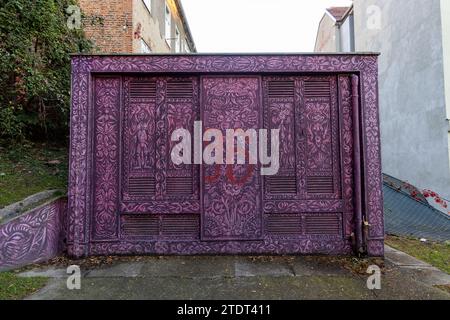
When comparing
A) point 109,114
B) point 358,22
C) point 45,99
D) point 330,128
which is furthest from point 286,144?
Result: point 358,22

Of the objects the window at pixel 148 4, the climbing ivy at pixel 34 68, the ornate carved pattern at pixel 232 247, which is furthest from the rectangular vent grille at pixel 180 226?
the window at pixel 148 4

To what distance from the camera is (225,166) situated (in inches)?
177

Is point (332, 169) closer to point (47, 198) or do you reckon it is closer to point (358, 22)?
point (47, 198)

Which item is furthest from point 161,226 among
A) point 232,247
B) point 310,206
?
point 310,206

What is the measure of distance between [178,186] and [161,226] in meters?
0.65

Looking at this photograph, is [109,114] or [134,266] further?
[109,114]

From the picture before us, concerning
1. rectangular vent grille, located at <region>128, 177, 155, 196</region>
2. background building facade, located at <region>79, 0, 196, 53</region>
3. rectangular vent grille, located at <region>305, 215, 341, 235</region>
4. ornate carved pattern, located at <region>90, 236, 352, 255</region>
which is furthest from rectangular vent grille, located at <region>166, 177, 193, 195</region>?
background building facade, located at <region>79, 0, 196, 53</region>

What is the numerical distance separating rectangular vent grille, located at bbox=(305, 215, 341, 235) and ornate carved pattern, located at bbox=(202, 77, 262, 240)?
2.44 ft

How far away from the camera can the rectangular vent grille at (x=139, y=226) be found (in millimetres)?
4438

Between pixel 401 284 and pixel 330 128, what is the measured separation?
7.42 feet

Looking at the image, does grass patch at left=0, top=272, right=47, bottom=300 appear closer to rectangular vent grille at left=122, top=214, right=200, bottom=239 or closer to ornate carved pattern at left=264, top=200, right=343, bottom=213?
rectangular vent grille at left=122, top=214, right=200, bottom=239

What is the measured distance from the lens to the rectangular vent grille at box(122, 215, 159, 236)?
4.44m

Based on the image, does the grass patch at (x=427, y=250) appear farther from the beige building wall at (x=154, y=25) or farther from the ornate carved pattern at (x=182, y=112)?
the beige building wall at (x=154, y=25)

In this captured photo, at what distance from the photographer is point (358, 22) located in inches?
455
